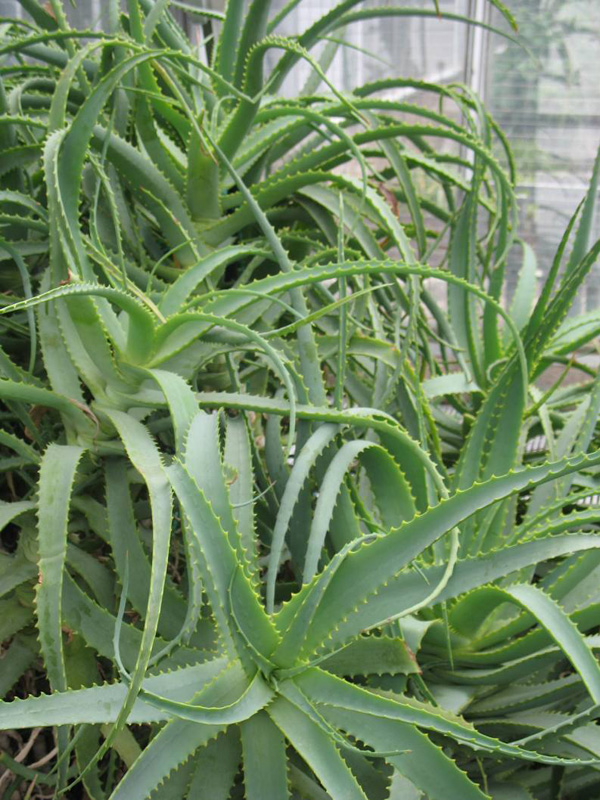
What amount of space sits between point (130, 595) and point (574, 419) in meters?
0.30

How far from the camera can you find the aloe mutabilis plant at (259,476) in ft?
1.09

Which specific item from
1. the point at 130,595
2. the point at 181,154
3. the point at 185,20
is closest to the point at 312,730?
the point at 130,595

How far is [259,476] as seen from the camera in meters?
0.44

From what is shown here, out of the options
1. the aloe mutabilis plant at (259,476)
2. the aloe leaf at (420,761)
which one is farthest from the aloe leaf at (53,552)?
the aloe leaf at (420,761)

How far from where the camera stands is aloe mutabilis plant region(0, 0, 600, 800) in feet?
1.09

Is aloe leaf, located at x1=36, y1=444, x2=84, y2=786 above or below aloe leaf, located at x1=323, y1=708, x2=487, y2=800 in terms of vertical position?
above

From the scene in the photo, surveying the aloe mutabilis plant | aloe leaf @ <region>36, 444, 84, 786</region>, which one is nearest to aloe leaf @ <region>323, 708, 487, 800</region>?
the aloe mutabilis plant

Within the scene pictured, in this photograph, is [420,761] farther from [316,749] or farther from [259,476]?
[259,476]

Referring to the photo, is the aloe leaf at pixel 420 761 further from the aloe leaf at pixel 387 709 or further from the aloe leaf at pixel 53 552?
the aloe leaf at pixel 53 552

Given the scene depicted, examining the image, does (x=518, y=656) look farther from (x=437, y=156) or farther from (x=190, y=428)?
(x=437, y=156)

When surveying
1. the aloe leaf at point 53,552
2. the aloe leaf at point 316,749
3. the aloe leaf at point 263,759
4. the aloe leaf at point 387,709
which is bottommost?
the aloe leaf at point 263,759

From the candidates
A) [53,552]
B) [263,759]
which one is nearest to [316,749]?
[263,759]

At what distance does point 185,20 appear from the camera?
878mm

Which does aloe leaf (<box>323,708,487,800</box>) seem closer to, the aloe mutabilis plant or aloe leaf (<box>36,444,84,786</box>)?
the aloe mutabilis plant
